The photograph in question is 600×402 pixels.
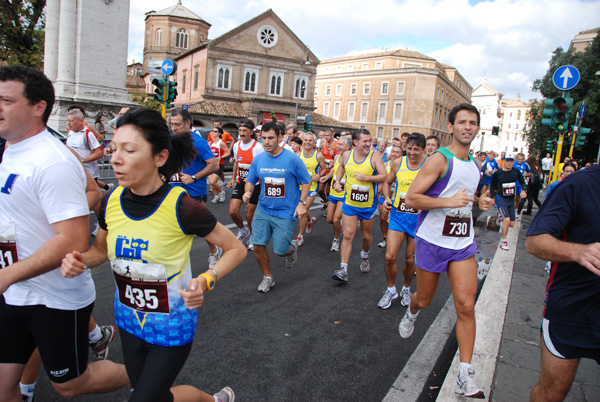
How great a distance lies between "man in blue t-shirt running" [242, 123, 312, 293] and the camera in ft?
17.4

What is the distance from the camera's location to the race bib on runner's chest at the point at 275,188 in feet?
17.6

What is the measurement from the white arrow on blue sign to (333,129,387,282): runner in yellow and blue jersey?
6.38 metres

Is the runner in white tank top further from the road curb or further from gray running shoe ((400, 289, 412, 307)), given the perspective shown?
gray running shoe ((400, 289, 412, 307))

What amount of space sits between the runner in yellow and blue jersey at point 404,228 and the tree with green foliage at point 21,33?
2678 cm

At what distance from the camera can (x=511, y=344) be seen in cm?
414

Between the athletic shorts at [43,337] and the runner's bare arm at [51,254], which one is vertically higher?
the runner's bare arm at [51,254]

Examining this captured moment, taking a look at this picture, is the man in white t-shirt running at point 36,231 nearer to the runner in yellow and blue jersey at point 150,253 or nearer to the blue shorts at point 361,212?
the runner in yellow and blue jersey at point 150,253

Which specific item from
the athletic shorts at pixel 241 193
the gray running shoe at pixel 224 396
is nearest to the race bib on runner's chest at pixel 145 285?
the gray running shoe at pixel 224 396

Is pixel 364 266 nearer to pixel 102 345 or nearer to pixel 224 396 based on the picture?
pixel 224 396

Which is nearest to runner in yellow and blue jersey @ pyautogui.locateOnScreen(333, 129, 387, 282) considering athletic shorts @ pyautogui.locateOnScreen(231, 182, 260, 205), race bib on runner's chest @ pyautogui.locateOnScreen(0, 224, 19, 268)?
athletic shorts @ pyautogui.locateOnScreen(231, 182, 260, 205)

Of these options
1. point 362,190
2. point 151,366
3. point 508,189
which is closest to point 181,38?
point 508,189

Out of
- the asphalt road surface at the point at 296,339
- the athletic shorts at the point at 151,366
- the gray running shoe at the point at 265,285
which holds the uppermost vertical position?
the athletic shorts at the point at 151,366

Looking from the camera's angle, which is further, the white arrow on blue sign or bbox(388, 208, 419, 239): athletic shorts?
the white arrow on blue sign

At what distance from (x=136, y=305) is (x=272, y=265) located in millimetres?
4385
